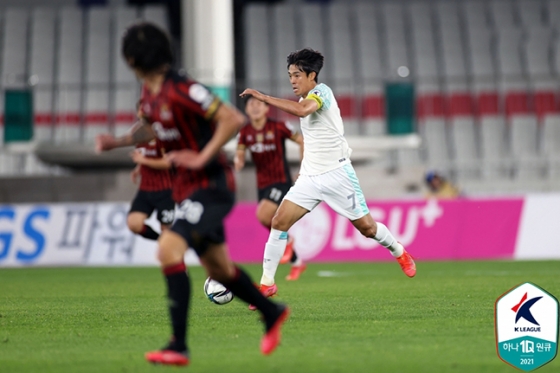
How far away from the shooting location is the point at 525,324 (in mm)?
5000

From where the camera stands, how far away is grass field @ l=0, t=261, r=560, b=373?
17.0 ft

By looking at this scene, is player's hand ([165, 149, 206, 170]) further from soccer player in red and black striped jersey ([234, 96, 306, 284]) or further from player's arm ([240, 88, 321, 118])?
soccer player in red and black striped jersey ([234, 96, 306, 284])

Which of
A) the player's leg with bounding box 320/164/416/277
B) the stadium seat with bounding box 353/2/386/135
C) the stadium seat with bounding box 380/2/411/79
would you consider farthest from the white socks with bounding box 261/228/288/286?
the stadium seat with bounding box 380/2/411/79

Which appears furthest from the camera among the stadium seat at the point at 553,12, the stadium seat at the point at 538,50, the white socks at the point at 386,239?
the stadium seat at the point at 553,12

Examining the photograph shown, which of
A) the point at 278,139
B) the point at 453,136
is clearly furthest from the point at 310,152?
the point at 453,136

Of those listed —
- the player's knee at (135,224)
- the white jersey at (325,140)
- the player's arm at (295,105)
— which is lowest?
the player's knee at (135,224)

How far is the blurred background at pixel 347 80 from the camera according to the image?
2027 cm

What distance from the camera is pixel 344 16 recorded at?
30.4 metres

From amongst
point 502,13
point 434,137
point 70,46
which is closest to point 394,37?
point 502,13

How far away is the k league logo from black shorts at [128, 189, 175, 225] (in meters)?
5.15

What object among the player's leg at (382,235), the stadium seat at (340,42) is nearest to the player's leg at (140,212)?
the player's leg at (382,235)

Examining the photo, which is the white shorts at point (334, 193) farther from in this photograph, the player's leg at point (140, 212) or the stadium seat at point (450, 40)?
the stadium seat at point (450, 40)

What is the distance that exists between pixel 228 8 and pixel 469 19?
11.5 metres

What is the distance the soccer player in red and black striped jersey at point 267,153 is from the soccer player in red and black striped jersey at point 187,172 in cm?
534
